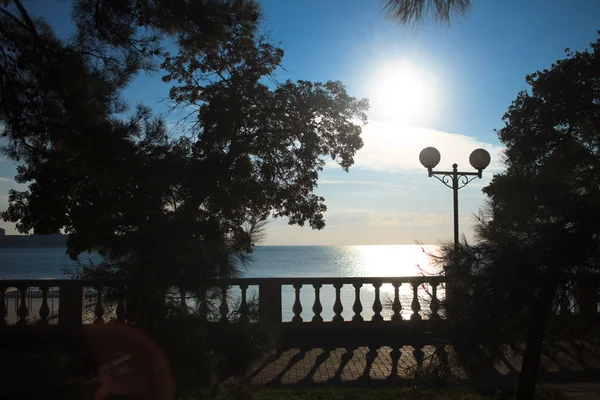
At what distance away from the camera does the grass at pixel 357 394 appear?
4.93m

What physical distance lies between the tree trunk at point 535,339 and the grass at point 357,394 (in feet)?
1.83

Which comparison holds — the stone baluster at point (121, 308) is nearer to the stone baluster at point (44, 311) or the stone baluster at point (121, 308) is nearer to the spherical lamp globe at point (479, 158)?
the stone baluster at point (44, 311)

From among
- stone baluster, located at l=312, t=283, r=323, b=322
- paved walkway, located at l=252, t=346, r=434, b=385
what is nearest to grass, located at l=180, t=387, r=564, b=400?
paved walkway, located at l=252, t=346, r=434, b=385

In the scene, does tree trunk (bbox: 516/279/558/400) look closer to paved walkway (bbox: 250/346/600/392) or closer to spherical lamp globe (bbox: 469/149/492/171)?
paved walkway (bbox: 250/346/600/392)

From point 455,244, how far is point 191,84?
286 inches

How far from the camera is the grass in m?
4.93

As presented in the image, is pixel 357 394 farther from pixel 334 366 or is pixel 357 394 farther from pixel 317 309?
pixel 317 309

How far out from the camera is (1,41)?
5.91 metres

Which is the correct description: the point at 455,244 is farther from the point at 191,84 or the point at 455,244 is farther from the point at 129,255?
the point at 191,84

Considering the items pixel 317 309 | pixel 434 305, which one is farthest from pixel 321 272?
pixel 434 305

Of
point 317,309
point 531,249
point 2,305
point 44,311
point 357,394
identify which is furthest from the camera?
point 317,309

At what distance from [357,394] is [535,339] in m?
2.17

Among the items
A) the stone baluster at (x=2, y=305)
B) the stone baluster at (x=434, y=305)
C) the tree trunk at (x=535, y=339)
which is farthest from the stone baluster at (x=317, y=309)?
the stone baluster at (x=2, y=305)

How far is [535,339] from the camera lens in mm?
4754
